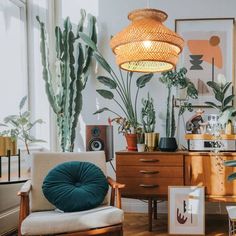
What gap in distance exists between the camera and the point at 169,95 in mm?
3033

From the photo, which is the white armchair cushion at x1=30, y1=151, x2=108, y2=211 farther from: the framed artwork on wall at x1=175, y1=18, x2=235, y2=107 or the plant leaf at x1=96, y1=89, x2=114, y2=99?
the framed artwork on wall at x1=175, y1=18, x2=235, y2=107

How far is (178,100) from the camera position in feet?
10.9

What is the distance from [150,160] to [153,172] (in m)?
0.11

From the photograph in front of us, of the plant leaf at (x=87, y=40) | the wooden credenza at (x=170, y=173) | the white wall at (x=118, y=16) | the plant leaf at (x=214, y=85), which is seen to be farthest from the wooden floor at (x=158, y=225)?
the plant leaf at (x=87, y=40)

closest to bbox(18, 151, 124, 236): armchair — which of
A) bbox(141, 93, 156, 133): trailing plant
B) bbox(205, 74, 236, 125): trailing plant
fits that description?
bbox(141, 93, 156, 133): trailing plant

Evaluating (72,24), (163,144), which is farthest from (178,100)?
(72,24)

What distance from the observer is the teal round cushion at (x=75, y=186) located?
2.07 meters

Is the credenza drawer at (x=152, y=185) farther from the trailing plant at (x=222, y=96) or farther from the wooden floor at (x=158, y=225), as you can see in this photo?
the trailing plant at (x=222, y=96)

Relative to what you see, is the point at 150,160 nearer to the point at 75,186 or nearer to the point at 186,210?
the point at 186,210

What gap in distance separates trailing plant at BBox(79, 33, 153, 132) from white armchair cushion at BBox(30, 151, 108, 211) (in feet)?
2.52

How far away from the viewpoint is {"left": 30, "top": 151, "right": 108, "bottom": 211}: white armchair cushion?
221 cm

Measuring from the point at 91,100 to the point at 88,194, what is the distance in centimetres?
156

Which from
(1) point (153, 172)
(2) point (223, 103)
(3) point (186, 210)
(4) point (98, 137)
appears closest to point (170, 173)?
(1) point (153, 172)

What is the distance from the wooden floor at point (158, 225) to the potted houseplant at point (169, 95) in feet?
2.57
